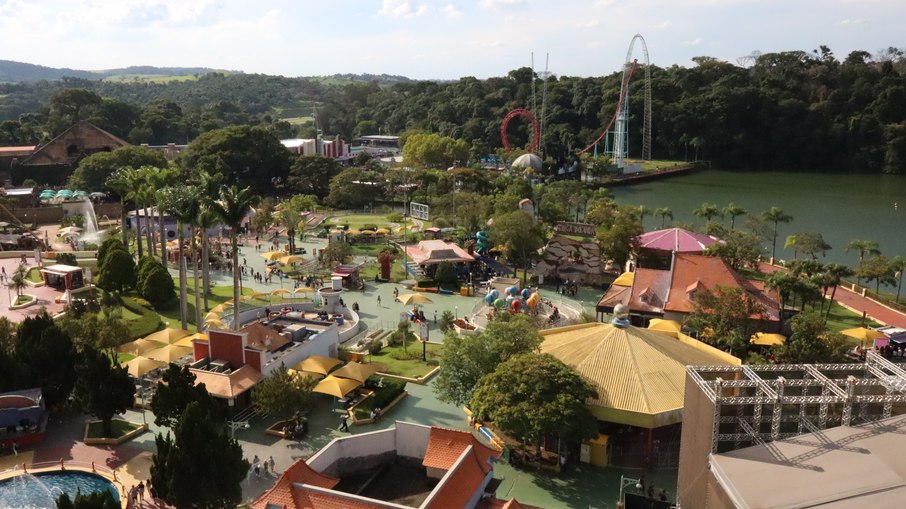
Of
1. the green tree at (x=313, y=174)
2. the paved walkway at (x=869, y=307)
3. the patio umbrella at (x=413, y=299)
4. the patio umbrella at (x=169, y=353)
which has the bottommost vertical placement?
the paved walkway at (x=869, y=307)

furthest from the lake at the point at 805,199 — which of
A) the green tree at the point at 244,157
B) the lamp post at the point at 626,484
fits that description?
the green tree at the point at 244,157

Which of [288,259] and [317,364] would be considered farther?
[288,259]

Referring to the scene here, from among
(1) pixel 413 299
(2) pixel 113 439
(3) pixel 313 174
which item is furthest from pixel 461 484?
(3) pixel 313 174

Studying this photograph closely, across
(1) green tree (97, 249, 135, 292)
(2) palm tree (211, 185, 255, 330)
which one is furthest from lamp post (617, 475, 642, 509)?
(1) green tree (97, 249, 135, 292)

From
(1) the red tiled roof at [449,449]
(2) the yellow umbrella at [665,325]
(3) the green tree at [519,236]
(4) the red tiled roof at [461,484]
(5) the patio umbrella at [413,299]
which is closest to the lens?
(4) the red tiled roof at [461,484]

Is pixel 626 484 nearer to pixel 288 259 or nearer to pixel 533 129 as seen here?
pixel 288 259

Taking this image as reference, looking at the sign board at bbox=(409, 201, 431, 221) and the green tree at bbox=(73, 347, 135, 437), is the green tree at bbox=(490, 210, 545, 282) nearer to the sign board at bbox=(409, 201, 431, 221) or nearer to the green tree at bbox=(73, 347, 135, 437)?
the sign board at bbox=(409, 201, 431, 221)

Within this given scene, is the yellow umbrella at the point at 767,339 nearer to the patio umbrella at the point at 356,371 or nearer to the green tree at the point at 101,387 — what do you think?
the patio umbrella at the point at 356,371
